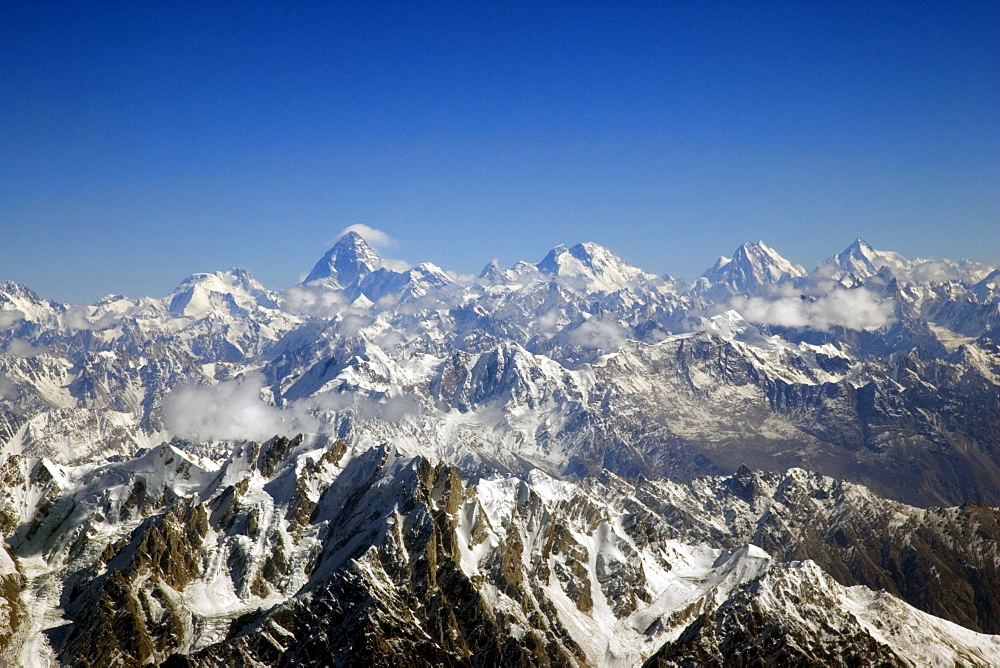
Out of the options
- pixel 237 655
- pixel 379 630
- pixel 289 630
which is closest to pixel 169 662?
pixel 237 655

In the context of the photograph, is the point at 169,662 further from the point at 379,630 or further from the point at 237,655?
the point at 379,630

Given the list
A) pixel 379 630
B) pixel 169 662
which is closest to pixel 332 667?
pixel 379 630

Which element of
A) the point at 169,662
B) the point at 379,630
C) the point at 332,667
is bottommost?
the point at 169,662

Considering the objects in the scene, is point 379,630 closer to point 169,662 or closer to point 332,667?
point 332,667

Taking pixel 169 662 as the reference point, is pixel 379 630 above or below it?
above

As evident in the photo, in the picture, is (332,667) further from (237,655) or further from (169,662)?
(169,662)

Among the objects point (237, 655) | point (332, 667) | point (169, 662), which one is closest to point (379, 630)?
point (332, 667)

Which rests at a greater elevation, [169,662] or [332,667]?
[332,667]

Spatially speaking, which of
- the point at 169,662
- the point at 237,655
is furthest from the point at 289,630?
the point at 169,662
